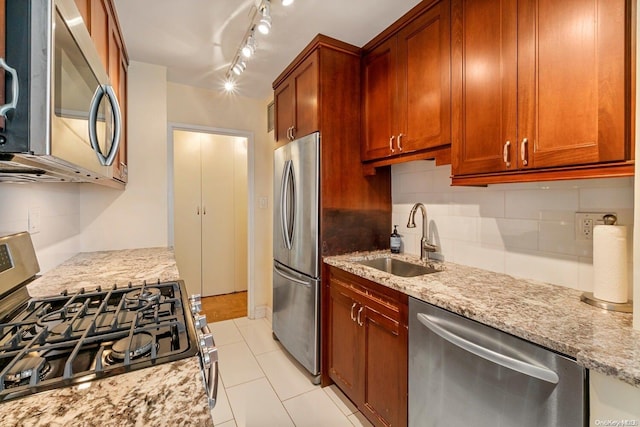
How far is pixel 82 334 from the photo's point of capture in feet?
2.66

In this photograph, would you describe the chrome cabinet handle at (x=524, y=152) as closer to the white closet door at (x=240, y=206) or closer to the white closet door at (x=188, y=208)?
the white closet door at (x=240, y=206)

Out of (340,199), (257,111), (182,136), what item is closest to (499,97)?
(340,199)

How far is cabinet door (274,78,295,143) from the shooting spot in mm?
2457

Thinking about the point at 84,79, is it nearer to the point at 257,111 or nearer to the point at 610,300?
the point at 610,300

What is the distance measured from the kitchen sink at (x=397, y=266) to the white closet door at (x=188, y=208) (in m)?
2.65

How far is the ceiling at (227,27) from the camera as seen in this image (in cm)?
177

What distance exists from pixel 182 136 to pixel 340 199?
258 centimetres

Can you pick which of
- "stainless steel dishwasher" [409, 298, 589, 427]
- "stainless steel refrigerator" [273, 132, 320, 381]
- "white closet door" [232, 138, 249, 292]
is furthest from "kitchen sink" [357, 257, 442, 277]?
"white closet door" [232, 138, 249, 292]

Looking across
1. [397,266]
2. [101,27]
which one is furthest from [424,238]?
[101,27]

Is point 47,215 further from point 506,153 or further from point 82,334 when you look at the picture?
point 506,153

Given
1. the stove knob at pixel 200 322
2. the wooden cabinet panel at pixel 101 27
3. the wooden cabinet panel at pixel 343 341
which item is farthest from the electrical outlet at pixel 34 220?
the wooden cabinet panel at pixel 343 341

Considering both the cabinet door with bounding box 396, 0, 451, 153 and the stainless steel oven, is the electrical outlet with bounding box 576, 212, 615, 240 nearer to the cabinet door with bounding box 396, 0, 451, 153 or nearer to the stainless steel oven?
the cabinet door with bounding box 396, 0, 451, 153

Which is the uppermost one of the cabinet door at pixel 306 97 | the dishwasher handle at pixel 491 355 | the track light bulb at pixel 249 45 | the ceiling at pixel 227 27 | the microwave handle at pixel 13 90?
the ceiling at pixel 227 27

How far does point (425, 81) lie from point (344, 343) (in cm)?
166
